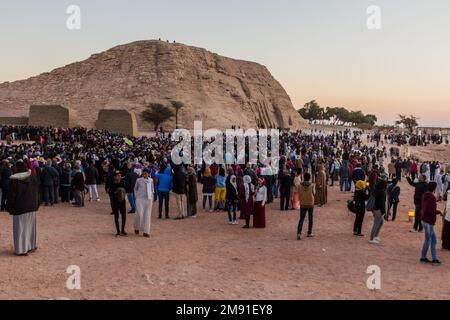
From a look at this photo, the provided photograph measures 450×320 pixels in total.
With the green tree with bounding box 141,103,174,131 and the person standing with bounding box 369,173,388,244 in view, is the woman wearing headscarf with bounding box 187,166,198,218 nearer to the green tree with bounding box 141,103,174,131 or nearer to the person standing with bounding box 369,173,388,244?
the person standing with bounding box 369,173,388,244

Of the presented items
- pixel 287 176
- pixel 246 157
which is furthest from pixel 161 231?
pixel 246 157

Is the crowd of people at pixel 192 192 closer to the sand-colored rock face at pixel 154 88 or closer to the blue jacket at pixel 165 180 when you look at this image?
the blue jacket at pixel 165 180

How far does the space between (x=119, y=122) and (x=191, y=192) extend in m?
37.0

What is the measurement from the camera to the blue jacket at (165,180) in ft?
35.6

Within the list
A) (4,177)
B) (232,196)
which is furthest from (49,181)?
(232,196)

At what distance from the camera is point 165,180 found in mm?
10969

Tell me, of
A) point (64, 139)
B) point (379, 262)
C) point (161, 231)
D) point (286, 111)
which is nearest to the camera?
point (379, 262)

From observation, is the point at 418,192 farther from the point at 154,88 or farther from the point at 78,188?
the point at 154,88

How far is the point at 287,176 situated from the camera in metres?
12.4

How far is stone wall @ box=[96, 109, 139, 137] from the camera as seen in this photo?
46.0 meters

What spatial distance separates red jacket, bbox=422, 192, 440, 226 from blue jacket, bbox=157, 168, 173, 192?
5.87 meters

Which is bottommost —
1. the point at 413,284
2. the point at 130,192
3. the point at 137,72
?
the point at 413,284

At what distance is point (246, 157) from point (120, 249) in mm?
11448

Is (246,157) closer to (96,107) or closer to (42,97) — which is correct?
(96,107)
